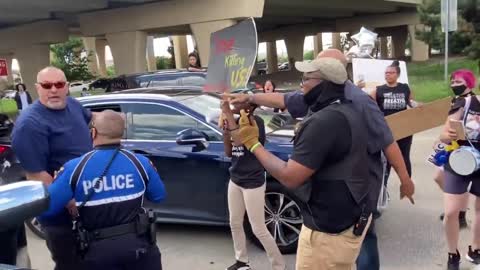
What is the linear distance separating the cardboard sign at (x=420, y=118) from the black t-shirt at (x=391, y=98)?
2.00m

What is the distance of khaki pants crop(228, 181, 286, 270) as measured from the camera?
185 inches

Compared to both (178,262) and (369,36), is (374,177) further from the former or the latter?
(369,36)

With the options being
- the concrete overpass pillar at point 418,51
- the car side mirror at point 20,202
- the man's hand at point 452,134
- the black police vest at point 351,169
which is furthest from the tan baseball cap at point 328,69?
the concrete overpass pillar at point 418,51

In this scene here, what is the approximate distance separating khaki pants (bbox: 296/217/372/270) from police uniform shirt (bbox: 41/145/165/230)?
0.97 metres

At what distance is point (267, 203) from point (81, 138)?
226 centimetres

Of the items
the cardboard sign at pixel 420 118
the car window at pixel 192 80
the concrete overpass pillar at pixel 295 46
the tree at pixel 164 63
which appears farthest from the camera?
the tree at pixel 164 63

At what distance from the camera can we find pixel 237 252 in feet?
16.3

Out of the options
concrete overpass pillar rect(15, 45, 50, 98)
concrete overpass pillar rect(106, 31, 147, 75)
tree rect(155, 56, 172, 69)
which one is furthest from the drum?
tree rect(155, 56, 172, 69)

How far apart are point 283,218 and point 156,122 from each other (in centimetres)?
175

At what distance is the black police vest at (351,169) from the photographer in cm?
294

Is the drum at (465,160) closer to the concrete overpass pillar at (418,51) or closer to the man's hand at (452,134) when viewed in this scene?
the man's hand at (452,134)

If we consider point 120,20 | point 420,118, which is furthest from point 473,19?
point 420,118

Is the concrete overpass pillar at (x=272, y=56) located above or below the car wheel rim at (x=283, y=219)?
below

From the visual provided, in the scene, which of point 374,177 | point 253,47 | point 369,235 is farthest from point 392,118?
point 253,47
